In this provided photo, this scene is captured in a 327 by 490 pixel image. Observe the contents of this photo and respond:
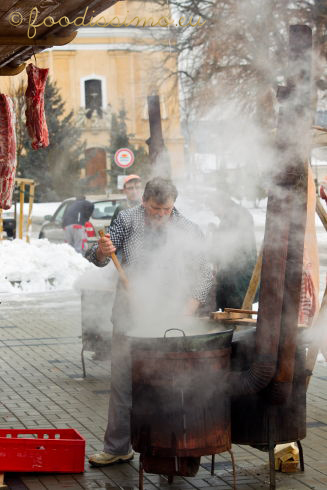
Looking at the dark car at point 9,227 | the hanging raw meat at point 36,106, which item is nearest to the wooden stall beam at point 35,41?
the hanging raw meat at point 36,106

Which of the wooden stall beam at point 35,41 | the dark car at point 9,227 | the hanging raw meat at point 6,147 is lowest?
the dark car at point 9,227

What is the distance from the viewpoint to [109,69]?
53.3 metres

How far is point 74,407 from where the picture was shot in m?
6.84

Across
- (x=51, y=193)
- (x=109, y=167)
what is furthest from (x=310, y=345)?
(x=109, y=167)

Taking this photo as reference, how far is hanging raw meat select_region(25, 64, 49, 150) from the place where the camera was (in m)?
6.87

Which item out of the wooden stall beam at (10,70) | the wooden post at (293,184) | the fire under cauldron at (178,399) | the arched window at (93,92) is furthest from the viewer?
the arched window at (93,92)

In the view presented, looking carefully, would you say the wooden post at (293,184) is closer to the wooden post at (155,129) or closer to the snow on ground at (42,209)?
the wooden post at (155,129)

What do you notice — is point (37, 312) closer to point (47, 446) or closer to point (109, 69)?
point (47, 446)

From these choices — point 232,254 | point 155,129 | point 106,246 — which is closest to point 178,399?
point 106,246

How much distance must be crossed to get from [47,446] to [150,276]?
117 cm

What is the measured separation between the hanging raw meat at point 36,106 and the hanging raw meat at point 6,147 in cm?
44

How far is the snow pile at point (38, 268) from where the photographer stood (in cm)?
1566

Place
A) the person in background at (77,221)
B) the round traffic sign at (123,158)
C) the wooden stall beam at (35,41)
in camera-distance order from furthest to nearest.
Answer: the round traffic sign at (123,158), the person in background at (77,221), the wooden stall beam at (35,41)

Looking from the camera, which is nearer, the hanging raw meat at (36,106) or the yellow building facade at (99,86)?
the hanging raw meat at (36,106)
